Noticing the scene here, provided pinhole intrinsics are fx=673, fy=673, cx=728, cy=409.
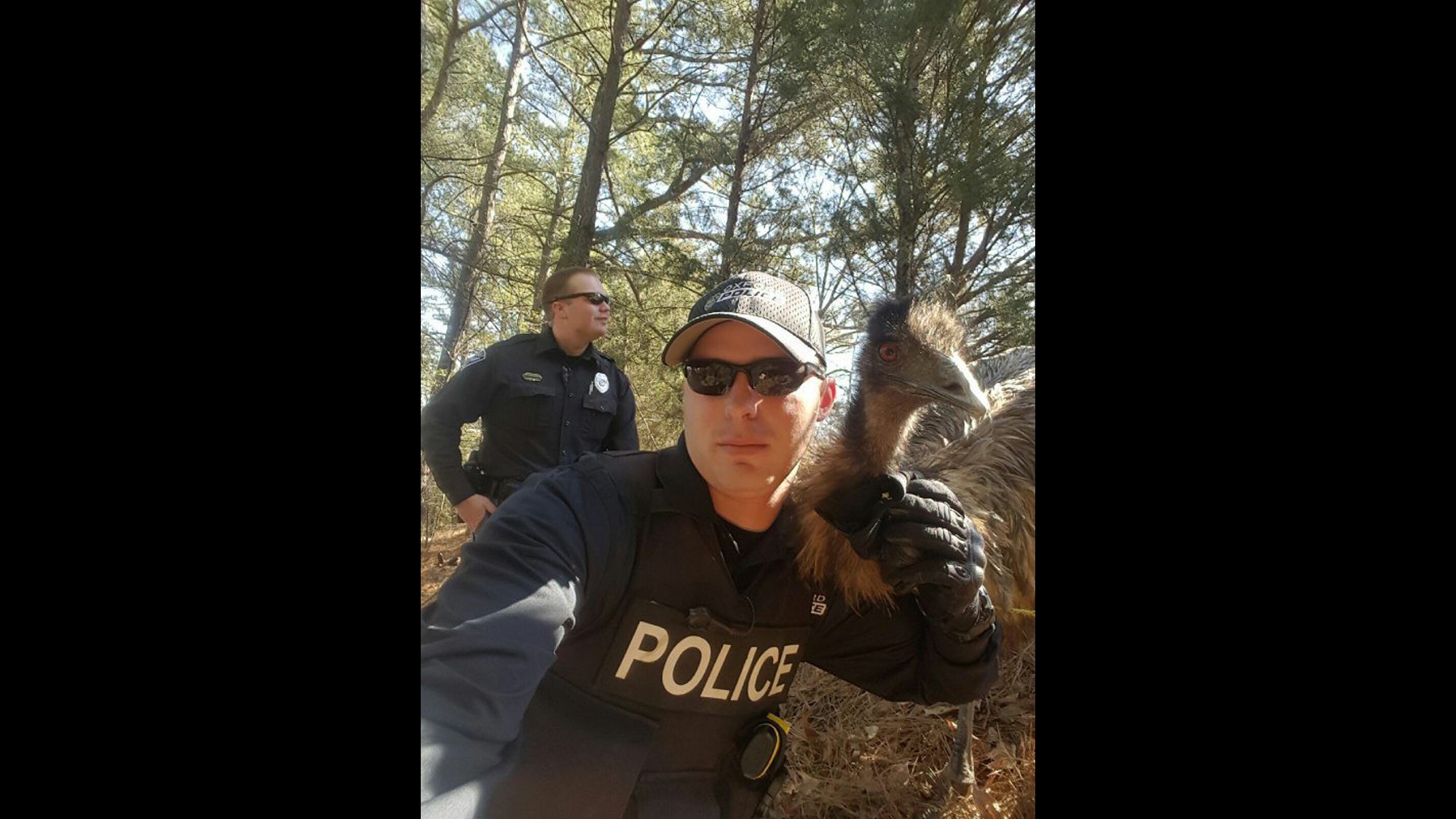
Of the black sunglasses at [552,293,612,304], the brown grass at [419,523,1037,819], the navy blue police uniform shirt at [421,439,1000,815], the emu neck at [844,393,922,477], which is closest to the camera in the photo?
the navy blue police uniform shirt at [421,439,1000,815]

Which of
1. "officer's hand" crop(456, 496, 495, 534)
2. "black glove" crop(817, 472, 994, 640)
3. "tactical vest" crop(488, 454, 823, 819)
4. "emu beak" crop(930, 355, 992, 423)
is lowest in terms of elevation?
"tactical vest" crop(488, 454, 823, 819)

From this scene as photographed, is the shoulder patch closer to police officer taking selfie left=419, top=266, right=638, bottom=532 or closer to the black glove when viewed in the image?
police officer taking selfie left=419, top=266, right=638, bottom=532

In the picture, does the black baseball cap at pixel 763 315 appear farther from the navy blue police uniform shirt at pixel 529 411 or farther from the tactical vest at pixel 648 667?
the navy blue police uniform shirt at pixel 529 411

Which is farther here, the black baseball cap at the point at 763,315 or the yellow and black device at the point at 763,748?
the yellow and black device at the point at 763,748

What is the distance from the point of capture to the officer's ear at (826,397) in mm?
1099

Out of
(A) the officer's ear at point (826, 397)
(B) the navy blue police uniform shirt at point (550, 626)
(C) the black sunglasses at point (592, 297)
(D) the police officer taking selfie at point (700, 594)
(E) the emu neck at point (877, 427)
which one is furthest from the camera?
(C) the black sunglasses at point (592, 297)

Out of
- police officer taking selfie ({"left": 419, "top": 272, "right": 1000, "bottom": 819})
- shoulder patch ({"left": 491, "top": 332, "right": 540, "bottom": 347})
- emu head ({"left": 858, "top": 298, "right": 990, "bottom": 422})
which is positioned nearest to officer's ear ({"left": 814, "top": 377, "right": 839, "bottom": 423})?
police officer taking selfie ({"left": 419, "top": 272, "right": 1000, "bottom": 819})

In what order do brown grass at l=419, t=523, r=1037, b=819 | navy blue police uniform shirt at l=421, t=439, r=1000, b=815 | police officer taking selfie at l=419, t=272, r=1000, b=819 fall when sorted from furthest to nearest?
brown grass at l=419, t=523, r=1037, b=819, police officer taking selfie at l=419, t=272, r=1000, b=819, navy blue police uniform shirt at l=421, t=439, r=1000, b=815

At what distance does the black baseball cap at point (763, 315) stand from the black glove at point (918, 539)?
0.75 ft

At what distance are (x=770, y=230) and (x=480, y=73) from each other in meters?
0.66

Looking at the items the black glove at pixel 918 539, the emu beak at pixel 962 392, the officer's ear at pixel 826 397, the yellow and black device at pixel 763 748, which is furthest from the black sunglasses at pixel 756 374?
the yellow and black device at pixel 763 748

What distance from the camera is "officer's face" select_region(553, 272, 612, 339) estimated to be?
4.28ft

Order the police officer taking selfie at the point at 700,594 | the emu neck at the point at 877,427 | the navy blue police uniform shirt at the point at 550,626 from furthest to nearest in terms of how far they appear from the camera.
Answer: the emu neck at the point at 877,427, the police officer taking selfie at the point at 700,594, the navy blue police uniform shirt at the point at 550,626
